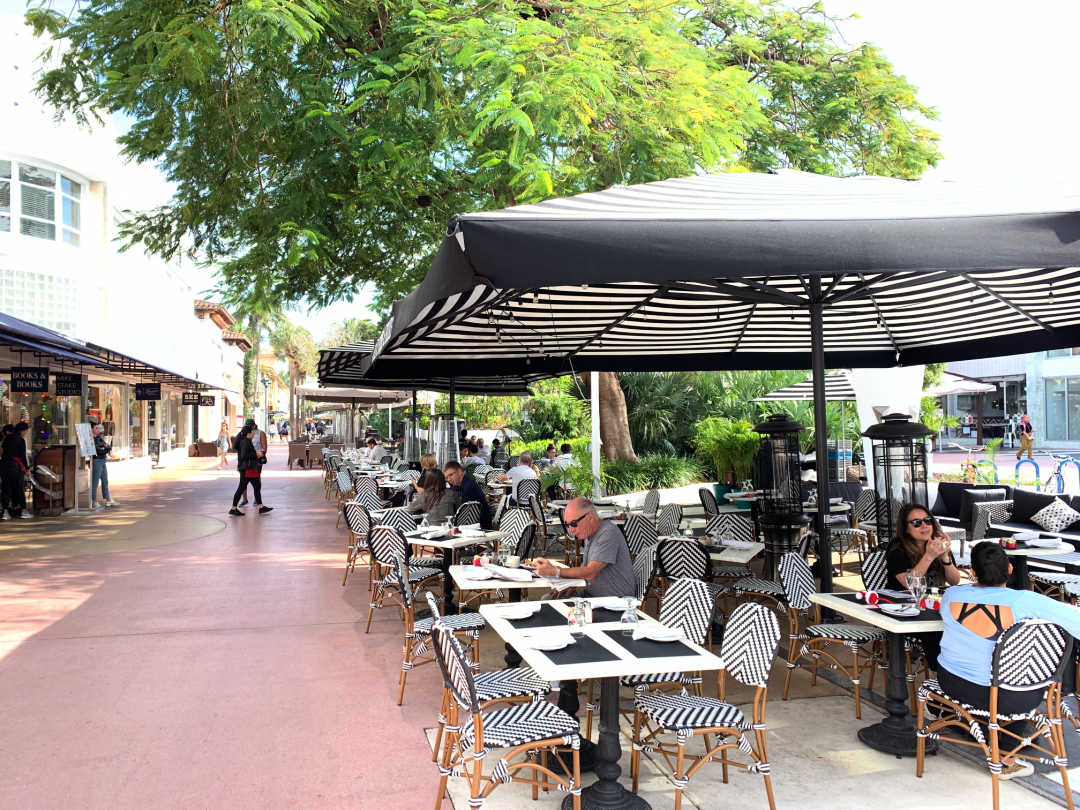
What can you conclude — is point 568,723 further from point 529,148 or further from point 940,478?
point 940,478

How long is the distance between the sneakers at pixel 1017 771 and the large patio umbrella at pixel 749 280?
6.01 feet

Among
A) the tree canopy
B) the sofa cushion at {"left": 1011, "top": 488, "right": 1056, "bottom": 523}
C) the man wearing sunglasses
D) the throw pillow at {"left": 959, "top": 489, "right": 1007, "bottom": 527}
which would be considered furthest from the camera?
the throw pillow at {"left": 959, "top": 489, "right": 1007, "bottom": 527}

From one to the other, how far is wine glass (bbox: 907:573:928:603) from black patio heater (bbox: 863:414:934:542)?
76.8 inches

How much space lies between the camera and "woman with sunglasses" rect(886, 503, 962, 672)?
549 centimetres

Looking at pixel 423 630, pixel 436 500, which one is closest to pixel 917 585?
pixel 423 630

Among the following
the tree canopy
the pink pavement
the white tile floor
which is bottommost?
the white tile floor

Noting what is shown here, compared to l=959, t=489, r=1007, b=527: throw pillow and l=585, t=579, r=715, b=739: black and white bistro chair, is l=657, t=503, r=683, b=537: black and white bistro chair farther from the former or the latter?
l=959, t=489, r=1007, b=527: throw pillow

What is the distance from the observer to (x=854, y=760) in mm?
4496

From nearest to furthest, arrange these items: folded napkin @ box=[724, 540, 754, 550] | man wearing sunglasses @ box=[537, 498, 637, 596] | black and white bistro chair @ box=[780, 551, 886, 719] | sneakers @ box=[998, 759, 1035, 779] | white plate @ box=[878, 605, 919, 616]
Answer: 1. sneakers @ box=[998, 759, 1035, 779]
2. white plate @ box=[878, 605, 919, 616]
3. black and white bistro chair @ box=[780, 551, 886, 719]
4. man wearing sunglasses @ box=[537, 498, 637, 596]
5. folded napkin @ box=[724, 540, 754, 550]

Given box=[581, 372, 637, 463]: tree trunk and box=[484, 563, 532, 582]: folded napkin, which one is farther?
box=[581, 372, 637, 463]: tree trunk

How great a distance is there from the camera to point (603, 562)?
544 cm

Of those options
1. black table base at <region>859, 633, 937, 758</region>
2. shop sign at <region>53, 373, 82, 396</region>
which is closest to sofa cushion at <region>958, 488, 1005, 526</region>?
black table base at <region>859, 633, 937, 758</region>

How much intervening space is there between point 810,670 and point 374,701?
122 inches

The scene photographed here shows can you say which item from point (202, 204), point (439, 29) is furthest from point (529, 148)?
point (202, 204)
